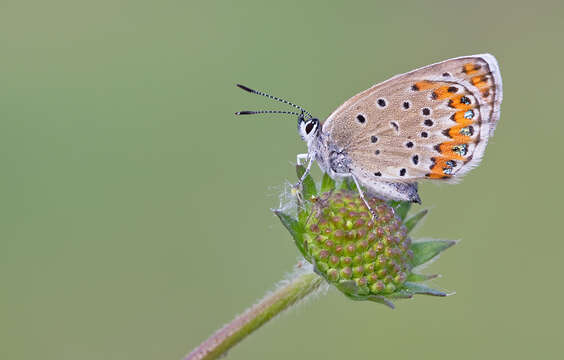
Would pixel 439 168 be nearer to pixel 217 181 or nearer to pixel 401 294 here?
pixel 401 294

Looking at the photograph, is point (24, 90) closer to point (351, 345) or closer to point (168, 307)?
point (168, 307)

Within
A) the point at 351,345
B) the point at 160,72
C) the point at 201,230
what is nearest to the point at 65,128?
the point at 160,72

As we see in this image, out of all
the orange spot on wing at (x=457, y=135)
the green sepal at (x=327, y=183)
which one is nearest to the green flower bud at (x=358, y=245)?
the green sepal at (x=327, y=183)

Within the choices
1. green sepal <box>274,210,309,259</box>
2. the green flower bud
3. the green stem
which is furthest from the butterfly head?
the green stem

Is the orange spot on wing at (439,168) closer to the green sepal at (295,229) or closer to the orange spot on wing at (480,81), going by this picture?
the orange spot on wing at (480,81)

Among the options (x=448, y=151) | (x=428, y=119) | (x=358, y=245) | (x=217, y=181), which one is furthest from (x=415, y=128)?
(x=217, y=181)

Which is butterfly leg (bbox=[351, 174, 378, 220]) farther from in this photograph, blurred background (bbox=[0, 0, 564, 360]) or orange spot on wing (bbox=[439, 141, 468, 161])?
blurred background (bbox=[0, 0, 564, 360])

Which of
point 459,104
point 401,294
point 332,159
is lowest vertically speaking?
point 401,294
